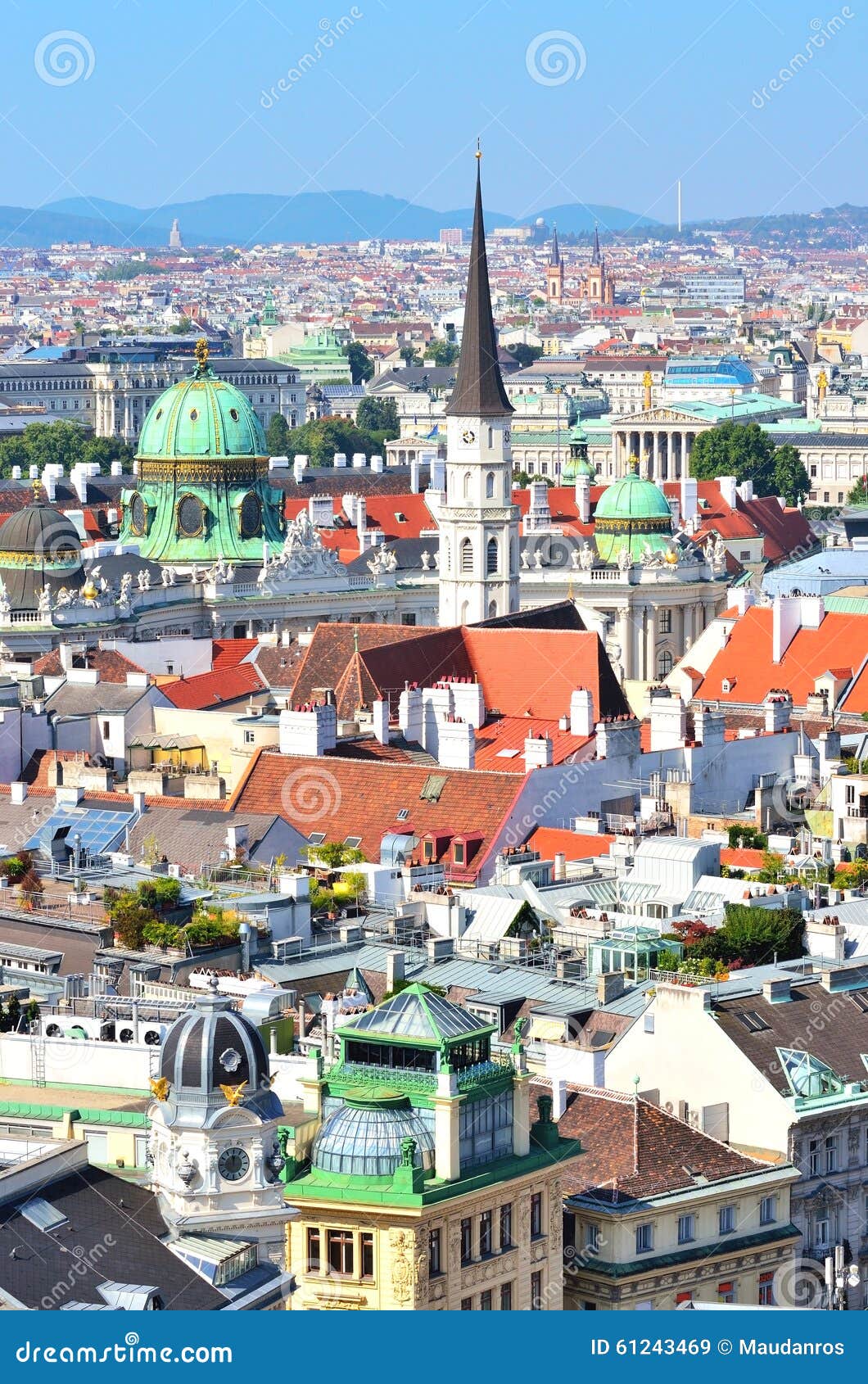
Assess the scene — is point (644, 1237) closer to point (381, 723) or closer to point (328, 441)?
point (381, 723)

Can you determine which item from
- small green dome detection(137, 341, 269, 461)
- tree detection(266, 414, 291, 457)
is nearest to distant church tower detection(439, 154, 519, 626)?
small green dome detection(137, 341, 269, 461)

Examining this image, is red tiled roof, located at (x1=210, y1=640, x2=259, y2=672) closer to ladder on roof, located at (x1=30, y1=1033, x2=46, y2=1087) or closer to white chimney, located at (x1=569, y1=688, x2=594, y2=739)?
white chimney, located at (x1=569, y1=688, x2=594, y2=739)

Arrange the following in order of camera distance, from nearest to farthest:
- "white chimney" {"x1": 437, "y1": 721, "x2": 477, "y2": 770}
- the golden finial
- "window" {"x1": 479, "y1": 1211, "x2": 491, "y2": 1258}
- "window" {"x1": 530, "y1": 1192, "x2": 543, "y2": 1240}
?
"window" {"x1": 479, "y1": 1211, "x2": 491, "y2": 1258} < "window" {"x1": 530, "y1": 1192, "x2": 543, "y2": 1240} < the golden finial < "white chimney" {"x1": 437, "y1": 721, "x2": 477, "y2": 770}

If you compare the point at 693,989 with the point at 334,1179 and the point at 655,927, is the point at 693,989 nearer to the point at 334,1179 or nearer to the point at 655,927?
the point at 655,927

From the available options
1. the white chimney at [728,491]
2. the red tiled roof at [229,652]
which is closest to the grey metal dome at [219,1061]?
the red tiled roof at [229,652]

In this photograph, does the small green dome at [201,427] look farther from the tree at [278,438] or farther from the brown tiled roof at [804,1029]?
the tree at [278,438]

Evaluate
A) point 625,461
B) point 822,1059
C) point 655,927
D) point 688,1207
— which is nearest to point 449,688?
point 655,927
